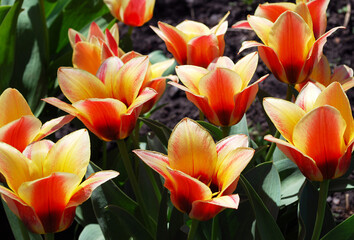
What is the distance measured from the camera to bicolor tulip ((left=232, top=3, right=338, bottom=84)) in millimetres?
1096

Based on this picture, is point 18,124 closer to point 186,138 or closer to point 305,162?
point 186,138

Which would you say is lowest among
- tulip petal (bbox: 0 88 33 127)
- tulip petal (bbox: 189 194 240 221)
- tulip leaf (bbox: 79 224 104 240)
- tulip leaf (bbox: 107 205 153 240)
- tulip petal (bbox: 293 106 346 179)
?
A: tulip leaf (bbox: 79 224 104 240)

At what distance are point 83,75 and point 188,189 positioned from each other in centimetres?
32

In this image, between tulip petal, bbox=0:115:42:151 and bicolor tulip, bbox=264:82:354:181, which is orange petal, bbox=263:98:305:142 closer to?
bicolor tulip, bbox=264:82:354:181

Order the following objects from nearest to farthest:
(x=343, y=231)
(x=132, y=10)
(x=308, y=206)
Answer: (x=343, y=231) < (x=308, y=206) < (x=132, y=10)

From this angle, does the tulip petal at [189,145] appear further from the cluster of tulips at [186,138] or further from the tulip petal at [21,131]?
the tulip petal at [21,131]

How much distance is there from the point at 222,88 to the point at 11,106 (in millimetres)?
392

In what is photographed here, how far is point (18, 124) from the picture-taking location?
0.92 metres

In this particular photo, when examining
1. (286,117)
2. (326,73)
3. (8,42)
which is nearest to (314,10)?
(326,73)

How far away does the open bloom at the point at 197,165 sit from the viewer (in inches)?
32.3

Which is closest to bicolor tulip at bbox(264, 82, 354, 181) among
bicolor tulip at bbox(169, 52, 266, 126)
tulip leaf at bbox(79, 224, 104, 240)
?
bicolor tulip at bbox(169, 52, 266, 126)

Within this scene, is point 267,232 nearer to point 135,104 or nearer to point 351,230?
point 351,230

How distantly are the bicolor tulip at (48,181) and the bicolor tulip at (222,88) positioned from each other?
0.81 feet

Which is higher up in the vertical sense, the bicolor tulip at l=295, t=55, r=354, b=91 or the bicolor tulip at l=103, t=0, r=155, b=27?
the bicolor tulip at l=103, t=0, r=155, b=27
